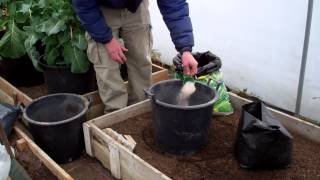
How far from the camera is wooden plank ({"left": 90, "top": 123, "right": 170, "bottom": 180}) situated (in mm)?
2391

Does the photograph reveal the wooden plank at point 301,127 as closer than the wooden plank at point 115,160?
No

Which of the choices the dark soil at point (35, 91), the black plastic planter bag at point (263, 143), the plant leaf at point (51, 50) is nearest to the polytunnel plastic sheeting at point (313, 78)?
the black plastic planter bag at point (263, 143)

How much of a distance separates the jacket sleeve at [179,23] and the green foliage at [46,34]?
0.86 meters

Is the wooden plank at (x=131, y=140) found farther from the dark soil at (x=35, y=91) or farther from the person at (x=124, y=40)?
the dark soil at (x=35, y=91)

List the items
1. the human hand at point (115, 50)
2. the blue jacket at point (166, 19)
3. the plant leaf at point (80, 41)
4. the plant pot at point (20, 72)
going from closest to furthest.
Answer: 1. the blue jacket at point (166, 19)
2. the human hand at point (115, 50)
3. the plant leaf at point (80, 41)
4. the plant pot at point (20, 72)

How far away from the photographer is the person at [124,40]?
2.76 m

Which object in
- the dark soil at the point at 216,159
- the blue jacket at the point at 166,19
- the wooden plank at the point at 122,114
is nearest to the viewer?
the dark soil at the point at 216,159

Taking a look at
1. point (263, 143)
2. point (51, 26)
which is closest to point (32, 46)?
point (51, 26)

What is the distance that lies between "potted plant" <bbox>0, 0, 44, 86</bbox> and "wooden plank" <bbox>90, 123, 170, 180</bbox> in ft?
4.60

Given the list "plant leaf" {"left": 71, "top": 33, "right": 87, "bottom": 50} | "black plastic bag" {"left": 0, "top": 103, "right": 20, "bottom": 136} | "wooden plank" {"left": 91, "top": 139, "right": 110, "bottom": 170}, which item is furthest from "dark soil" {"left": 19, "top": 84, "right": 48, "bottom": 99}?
"wooden plank" {"left": 91, "top": 139, "right": 110, "bottom": 170}

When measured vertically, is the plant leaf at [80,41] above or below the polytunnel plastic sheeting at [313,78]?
above

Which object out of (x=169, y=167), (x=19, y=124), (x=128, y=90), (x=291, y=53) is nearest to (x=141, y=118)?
(x=128, y=90)

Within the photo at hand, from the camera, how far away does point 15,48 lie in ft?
12.2

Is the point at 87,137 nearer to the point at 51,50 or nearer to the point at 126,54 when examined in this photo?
the point at 126,54
